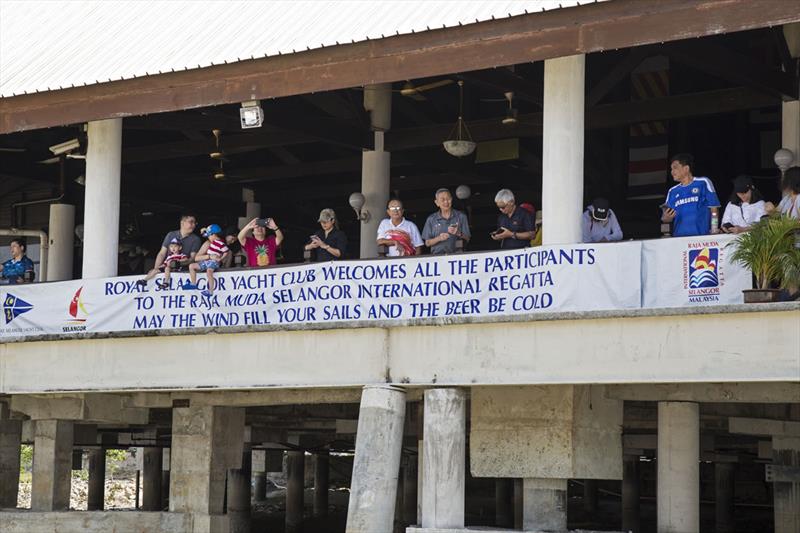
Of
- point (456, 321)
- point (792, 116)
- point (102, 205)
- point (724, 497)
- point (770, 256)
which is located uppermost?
point (792, 116)

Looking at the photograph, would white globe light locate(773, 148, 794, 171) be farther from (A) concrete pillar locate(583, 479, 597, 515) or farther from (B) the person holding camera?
(A) concrete pillar locate(583, 479, 597, 515)

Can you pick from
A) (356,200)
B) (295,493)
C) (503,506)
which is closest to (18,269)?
(356,200)

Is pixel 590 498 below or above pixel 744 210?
below

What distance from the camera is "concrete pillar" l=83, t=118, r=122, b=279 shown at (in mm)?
22109

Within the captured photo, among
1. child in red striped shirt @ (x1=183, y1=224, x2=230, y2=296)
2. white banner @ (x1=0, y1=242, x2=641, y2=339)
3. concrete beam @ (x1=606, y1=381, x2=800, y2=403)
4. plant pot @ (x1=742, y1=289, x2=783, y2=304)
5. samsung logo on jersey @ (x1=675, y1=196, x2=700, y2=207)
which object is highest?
samsung logo on jersey @ (x1=675, y1=196, x2=700, y2=207)

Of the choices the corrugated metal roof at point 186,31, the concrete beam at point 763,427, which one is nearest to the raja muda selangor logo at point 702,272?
the corrugated metal roof at point 186,31

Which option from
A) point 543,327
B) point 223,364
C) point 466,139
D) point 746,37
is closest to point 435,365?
point 543,327

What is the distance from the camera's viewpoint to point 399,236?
19.7m

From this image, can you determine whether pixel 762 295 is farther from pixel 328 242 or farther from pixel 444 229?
pixel 328 242

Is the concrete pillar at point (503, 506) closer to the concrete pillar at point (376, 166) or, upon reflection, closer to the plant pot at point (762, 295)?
the concrete pillar at point (376, 166)

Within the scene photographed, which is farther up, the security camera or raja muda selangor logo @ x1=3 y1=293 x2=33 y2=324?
the security camera

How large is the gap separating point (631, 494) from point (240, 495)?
889 cm

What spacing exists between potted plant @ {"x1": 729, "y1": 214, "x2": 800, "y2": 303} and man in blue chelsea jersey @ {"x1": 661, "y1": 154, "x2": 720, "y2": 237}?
1.46 meters

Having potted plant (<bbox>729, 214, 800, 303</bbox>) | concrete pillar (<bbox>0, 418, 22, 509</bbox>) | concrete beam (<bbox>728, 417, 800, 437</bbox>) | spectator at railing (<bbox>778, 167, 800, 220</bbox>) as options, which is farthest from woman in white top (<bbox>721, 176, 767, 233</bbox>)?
concrete pillar (<bbox>0, 418, 22, 509</bbox>)
